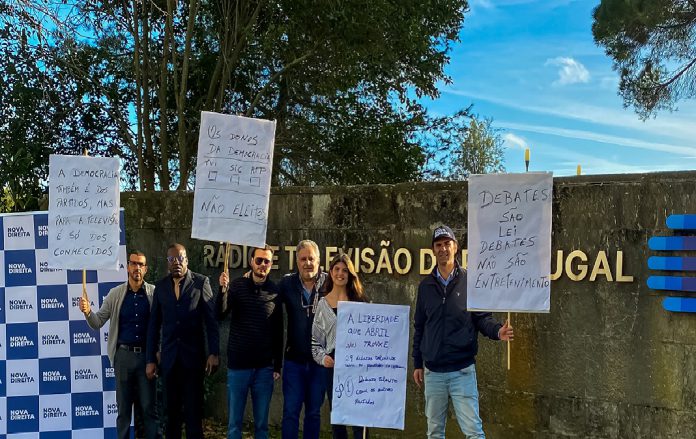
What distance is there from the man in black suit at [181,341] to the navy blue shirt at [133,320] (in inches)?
4.7

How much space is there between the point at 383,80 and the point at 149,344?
6360mm

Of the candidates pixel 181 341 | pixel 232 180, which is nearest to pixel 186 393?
pixel 181 341

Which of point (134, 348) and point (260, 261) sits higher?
point (260, 261)

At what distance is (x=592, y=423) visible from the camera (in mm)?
4812

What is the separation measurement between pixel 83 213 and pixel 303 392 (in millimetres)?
2091

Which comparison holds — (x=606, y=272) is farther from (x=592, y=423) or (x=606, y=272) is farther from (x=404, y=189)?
(x=404, y=189)

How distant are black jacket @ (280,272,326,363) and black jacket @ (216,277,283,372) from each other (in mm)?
131

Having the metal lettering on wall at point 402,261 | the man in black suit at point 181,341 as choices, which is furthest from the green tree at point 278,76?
the man in black suit at point 181,341

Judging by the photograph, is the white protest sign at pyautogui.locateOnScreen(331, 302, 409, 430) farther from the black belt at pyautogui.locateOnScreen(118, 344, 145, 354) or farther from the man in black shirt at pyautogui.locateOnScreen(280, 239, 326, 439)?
the black belt at pyautogui.locateOnScreen(118, 344, 145, 354)

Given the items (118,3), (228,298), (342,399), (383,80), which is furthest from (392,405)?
(118,3)

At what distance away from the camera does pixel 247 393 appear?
4.67 m

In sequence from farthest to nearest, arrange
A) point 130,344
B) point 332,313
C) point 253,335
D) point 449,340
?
point 130,344, point 253,335, point 332,313, point 449,340

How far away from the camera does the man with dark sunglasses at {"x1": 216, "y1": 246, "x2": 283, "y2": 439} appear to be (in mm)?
4641

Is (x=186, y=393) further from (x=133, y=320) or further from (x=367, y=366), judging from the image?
(x=367, y=366)
